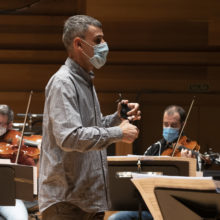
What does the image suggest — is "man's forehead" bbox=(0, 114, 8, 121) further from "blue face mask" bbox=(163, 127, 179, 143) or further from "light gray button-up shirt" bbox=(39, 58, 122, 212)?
"light gray button-up shirt" bbox=(39, 58, 122, 212)

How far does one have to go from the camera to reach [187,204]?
68.9 inches

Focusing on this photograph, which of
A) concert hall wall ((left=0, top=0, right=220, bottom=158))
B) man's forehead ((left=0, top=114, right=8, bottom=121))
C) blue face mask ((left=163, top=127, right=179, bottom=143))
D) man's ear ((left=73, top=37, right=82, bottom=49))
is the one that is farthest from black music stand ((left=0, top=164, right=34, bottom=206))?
concert hall wall ((left=0, top=0, right=220, bottom=158))

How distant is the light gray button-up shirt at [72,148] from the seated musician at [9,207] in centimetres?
174

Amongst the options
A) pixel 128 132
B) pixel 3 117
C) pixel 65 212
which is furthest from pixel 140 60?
pixel 65 212

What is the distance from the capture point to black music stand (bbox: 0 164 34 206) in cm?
274

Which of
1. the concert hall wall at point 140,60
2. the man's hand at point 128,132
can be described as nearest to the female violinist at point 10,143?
the concert hall wall at point 140,60

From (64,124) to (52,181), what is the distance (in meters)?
0.22

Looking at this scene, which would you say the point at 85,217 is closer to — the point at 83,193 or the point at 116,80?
the point at 83,193

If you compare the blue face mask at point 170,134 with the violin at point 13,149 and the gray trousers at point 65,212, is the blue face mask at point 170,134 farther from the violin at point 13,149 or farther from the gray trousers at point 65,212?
the gray trousers at point 65,212

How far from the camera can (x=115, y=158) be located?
2.80m

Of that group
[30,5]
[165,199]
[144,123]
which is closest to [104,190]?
[165,199]

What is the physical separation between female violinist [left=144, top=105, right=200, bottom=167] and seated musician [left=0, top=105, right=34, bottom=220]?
0.98 m

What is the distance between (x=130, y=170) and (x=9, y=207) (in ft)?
3.83

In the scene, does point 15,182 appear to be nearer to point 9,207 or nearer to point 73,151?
point 9,207
